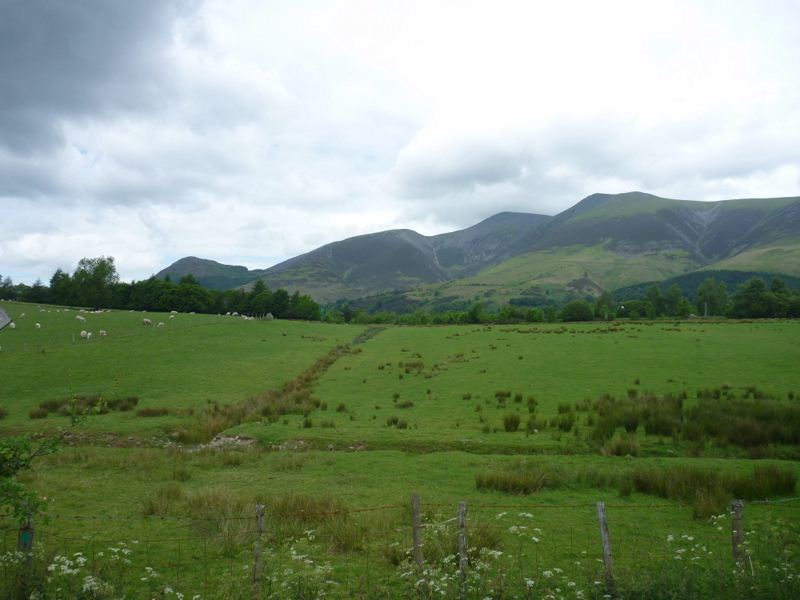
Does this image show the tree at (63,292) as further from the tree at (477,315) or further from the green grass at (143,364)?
the tree at (477,315)

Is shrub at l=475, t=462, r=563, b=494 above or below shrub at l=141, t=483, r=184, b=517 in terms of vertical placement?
below

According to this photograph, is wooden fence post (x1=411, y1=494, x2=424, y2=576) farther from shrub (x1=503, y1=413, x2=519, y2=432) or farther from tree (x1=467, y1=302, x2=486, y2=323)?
tree (x1=467, y1=302, x2=486, y2=323)

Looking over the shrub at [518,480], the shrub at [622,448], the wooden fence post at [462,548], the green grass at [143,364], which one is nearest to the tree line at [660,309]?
the green grass at [143,364]

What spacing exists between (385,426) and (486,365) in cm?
1854

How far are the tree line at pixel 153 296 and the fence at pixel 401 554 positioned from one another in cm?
11017

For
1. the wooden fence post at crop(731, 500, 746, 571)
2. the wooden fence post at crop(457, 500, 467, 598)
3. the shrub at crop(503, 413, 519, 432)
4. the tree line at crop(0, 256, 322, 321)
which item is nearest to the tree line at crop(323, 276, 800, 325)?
the tree line at crop(0, 256, 322, 321)

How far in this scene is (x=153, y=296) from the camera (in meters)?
112

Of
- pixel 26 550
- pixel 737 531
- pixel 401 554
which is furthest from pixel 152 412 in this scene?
pixel 737 531

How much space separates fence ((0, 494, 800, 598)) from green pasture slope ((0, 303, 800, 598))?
2.2 inches

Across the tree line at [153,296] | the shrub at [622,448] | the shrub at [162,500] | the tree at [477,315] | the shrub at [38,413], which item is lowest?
the shrub at [622,448]

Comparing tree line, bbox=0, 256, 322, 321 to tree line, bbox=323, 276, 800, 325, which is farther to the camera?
tree line, bbox=0, 256, 322, 321

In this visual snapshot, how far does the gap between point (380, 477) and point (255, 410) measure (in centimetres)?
1439

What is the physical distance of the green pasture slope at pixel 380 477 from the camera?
Result: 861cm

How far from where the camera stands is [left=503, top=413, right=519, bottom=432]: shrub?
22.0 m
